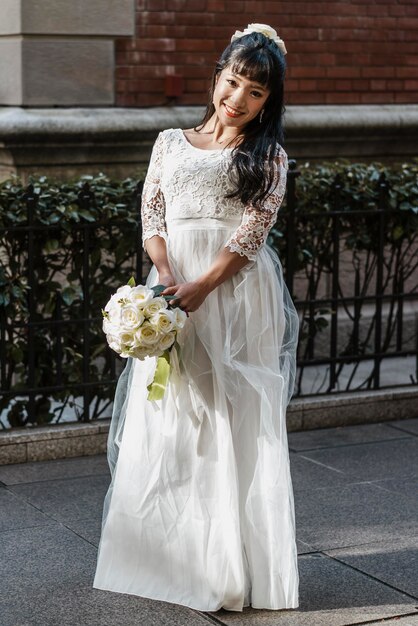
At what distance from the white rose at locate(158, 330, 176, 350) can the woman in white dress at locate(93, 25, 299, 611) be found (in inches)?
6.7

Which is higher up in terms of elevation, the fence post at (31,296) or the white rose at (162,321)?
the white rose at (162,321)

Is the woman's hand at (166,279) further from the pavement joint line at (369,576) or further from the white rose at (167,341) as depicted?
the pavement joint line at (369,576)

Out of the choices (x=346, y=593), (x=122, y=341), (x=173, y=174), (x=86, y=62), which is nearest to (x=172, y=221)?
(x=173, y=174)

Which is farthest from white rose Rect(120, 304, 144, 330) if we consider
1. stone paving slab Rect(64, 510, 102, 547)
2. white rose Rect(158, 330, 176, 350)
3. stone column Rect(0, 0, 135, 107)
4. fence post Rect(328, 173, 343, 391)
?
stone column Rect(0, 0, 135, 107)

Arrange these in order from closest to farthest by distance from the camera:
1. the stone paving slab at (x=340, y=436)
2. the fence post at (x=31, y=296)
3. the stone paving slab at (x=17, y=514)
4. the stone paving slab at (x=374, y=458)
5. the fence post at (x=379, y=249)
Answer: the stone paving slab at (x=17, y=514) < the fence post at (x=31, y=296) < the stone paving slab at (x=374, y=458) < the stone paving slab at (x=340, y=436) < the fence post at (x=379, y=249)

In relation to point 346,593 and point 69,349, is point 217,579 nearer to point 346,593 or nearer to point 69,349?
point 346,593

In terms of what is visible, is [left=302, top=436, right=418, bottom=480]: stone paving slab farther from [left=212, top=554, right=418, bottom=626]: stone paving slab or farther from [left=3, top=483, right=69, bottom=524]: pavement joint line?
[left=3, top=483, right=69, bottom=524]: pavement joint line

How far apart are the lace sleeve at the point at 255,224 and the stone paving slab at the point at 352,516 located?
153cm

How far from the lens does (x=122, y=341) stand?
4.12m

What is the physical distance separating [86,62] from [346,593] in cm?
463

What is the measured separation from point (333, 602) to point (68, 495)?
173 cm

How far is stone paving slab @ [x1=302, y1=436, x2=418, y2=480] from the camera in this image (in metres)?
6.24

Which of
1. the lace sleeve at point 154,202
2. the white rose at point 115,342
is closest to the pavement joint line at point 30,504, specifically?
the white rose at point 115,342

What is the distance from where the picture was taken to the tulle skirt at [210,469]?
437 cm
